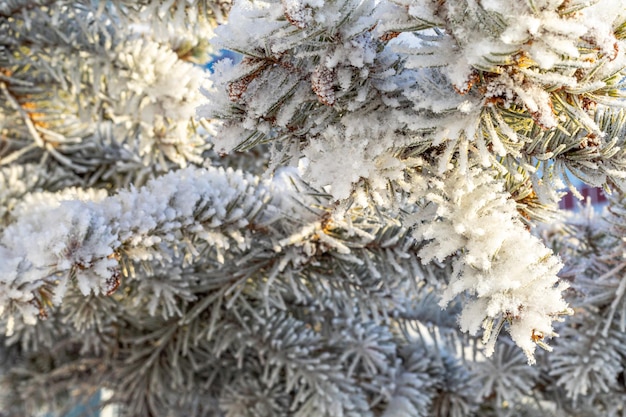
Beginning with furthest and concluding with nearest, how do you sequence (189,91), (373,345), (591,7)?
1. (373,345)
2. (189,91)
3. (591,7)

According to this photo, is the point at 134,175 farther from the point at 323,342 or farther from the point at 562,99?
the point at 562,99

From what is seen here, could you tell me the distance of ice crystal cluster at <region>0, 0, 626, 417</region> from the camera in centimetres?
31

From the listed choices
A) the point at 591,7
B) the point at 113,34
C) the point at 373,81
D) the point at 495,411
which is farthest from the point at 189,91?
the point at 495,411

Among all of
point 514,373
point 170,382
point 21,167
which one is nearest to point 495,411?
point 514,373

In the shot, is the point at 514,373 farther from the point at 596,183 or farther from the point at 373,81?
the point at 373,81

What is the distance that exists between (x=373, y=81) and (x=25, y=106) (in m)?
0.57

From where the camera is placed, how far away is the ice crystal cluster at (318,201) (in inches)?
12.0

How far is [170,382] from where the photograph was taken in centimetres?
83

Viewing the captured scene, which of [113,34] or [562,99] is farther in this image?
[113,34]

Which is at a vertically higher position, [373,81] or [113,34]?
[373,81]

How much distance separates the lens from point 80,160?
775mm

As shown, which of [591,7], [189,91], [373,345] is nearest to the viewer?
[591,7]

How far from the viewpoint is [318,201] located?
51 centimetres

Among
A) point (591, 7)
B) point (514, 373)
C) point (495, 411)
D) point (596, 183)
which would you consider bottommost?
point (495, 411)
